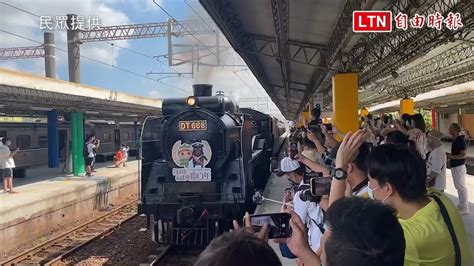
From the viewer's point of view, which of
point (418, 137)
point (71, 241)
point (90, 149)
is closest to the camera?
point (418, 137)

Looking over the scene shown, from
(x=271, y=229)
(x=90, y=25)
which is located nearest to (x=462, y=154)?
(x=271, y=229)

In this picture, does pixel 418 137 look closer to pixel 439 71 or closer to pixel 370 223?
pixel 370 223

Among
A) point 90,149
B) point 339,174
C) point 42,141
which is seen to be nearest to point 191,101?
point 339,174

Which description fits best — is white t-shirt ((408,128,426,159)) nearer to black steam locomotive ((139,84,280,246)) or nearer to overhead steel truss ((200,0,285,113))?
black steam locomotive ((139,84,280,246))

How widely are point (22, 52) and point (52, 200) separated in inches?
1006

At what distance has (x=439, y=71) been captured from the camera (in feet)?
54.4

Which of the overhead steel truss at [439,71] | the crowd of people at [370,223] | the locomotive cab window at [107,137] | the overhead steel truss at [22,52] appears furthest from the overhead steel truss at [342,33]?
the overhead steel truss at [22,52]

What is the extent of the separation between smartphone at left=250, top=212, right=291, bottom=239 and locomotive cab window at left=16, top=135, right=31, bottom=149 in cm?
1790

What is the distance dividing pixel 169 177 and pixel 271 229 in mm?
5472

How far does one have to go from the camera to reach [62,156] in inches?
883

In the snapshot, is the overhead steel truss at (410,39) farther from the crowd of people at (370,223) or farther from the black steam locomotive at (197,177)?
the crowd of people at (370,223)

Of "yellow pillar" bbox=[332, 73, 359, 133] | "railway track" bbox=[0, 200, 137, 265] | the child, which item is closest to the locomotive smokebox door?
"railway track" bbox=[0, 200, 137, 265]

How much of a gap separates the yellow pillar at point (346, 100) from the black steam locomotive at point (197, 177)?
A: 471cm

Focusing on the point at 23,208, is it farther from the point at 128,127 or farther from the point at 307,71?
the point at 128,127
